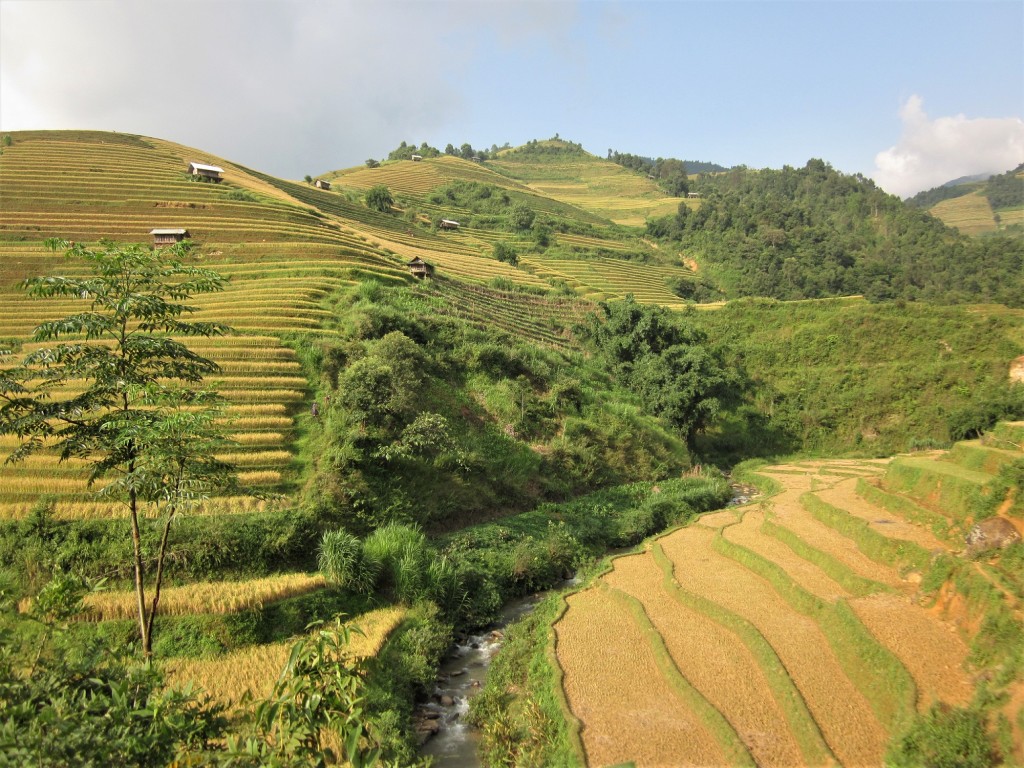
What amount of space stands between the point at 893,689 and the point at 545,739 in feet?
18.0

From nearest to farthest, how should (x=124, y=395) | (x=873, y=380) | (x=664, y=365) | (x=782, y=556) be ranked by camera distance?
(x=124, y=395)
(x=782, y=556)
(x=664, y=365)
(x=873, y=380)

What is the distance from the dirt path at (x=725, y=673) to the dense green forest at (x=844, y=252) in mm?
54697

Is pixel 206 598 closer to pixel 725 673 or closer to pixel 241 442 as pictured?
pixel 241 442

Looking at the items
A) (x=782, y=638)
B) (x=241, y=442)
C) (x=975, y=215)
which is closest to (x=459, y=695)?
(x=782, y=638)

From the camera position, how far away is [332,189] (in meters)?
74.2

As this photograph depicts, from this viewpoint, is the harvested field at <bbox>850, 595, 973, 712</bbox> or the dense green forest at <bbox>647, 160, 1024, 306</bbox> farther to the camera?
the dense green forest at <bbox>647, 160, 1024, 306</bbox>

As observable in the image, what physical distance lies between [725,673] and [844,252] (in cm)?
7268

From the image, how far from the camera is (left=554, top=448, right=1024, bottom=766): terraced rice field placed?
326 inches

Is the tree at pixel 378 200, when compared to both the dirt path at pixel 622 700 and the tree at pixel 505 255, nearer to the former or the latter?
the tree at pixel 505 255

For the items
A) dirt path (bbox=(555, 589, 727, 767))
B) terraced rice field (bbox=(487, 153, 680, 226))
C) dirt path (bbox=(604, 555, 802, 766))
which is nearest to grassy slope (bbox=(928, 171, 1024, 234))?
terraced rice field (bbox=(487, 153, 680, 226))

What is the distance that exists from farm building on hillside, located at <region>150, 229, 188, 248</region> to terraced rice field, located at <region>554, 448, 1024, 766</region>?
28433mm

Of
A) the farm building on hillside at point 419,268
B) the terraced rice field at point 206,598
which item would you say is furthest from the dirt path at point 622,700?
the farm building on hillside at point 419,268

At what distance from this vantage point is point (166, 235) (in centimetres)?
3011

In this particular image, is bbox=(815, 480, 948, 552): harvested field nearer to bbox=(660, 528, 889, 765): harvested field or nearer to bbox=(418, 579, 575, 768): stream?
bbox=(660, 528, 889, 765): harvested field
